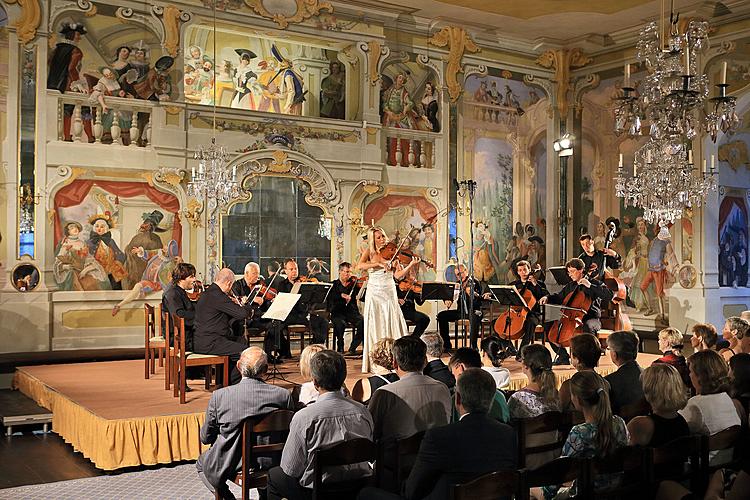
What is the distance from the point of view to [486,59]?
1484cm

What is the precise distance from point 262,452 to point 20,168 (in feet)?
24.6

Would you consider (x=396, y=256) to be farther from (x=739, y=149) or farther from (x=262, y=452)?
(x=739, y=149)

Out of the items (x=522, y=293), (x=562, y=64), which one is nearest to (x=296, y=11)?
(x=562, y=64)

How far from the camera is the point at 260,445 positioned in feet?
15.7

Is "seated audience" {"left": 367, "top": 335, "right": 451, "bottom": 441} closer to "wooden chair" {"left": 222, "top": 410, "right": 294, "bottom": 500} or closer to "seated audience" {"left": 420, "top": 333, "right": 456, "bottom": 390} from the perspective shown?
"wooden chair" {"left": 222, "top": 410, "right": 294, "bottom": 500}

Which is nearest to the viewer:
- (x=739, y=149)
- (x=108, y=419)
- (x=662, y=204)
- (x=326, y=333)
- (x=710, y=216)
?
(x=108, y=419)

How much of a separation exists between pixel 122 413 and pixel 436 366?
297 cm

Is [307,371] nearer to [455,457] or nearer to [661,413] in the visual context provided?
[455,457]

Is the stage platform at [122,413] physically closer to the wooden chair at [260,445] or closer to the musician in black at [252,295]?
the musician in black at [252,295]

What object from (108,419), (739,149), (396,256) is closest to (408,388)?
(108,419)

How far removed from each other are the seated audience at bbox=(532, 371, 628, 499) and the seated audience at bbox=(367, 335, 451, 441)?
85cm

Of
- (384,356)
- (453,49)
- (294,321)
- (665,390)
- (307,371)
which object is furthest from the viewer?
(453,49)

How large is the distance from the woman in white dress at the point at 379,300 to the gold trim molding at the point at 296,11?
5.08m

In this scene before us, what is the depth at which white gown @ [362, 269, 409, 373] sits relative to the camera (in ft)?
29.7
